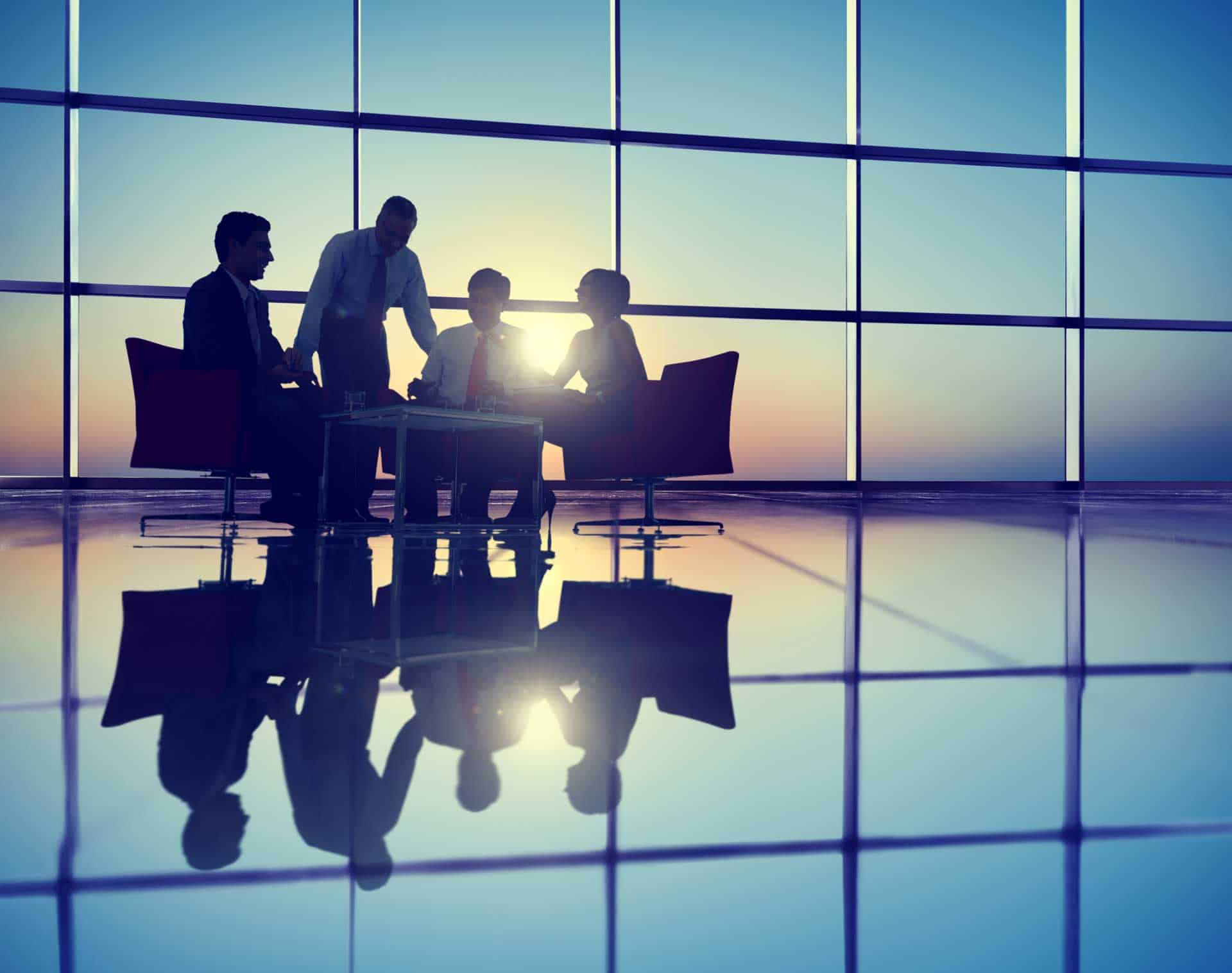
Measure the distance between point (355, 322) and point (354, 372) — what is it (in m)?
0.21

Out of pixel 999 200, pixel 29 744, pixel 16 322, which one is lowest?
pixel 29 744

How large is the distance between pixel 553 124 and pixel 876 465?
3906 millimetres

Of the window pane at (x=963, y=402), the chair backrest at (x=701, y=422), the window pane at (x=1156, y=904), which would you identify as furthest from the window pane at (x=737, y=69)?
the window pane at (x=1156, y=904)

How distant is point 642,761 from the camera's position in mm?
845

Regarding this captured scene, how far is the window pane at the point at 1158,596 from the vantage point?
55.4 inches

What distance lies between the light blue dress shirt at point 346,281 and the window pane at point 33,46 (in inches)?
174

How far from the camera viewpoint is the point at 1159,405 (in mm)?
8562

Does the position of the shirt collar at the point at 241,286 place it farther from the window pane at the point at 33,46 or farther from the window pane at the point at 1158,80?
the window pane at the point at 1158,80

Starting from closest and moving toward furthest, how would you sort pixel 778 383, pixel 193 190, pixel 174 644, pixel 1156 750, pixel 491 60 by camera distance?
pixel 1156 750 < pixel 174 644 < pixel 193 190 < pixel 491 60 < pixel 778 383

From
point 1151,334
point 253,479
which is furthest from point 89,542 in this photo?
point 1151,334

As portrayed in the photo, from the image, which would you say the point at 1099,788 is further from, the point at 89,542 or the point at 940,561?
the point at 89,542

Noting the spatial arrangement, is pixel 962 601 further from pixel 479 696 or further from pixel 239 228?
pixel 239 228

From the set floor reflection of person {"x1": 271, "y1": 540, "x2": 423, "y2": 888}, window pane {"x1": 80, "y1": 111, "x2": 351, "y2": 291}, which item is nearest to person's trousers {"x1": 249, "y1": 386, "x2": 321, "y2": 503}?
floor reflection of person {"x1": 271, "y1": 540, "x2": 423, "y2": 888}

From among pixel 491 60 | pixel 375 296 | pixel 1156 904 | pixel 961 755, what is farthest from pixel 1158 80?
pixel 1156 904
